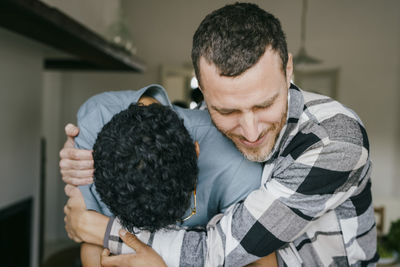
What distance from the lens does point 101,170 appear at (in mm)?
1011

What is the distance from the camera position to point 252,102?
0.98 meters

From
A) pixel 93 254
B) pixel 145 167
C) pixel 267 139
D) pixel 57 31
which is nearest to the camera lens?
pixel 145 167

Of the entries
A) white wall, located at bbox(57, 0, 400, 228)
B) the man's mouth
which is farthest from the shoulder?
white wall, located at bbox(57, 0, 400, 228)

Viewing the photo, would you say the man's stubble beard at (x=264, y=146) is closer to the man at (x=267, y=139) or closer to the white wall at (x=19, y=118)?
the man at (x=267, y=139)

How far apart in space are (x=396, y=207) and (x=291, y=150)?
3.35m

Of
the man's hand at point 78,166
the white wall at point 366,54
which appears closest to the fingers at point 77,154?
the man's hand at point 78,166

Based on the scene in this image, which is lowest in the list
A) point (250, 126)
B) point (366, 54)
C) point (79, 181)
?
point (79, 181)

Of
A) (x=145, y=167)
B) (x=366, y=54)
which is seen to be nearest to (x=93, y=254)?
(x=145, y=167)

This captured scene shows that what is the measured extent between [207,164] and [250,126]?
23 cm

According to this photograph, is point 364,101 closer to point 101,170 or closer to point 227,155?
point 227,155

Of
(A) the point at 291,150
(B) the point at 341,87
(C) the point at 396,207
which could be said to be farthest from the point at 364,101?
(A) the point at 291,150

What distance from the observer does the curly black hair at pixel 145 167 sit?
3.15ft

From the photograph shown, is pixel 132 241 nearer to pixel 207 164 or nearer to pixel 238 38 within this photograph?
pixel 207 164

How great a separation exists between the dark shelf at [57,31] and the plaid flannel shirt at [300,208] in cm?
101
